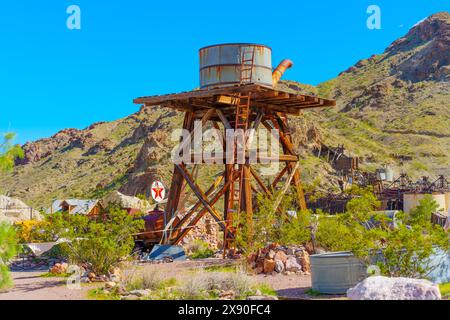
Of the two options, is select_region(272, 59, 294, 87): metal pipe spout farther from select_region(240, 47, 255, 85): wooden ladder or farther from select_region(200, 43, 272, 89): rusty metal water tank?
select_region(240, 47, 255, 85): wooden ladder

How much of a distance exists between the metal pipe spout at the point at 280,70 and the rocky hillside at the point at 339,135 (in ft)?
90.8

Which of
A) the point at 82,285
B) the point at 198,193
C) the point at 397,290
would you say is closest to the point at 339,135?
the point at 198,193

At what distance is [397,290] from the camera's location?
10.1 meters

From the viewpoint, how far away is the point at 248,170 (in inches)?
846

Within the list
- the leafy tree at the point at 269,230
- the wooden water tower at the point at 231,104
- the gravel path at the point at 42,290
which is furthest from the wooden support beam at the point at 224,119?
the gravel path at the point at 42,290

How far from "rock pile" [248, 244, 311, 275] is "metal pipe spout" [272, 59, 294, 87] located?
7472mm

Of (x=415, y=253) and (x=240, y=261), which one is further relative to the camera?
(x=240, y=261)

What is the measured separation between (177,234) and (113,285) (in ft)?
28.8

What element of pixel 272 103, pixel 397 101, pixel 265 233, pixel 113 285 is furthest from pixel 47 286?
pixel 397 101

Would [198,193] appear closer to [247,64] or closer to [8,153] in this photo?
[247,64]

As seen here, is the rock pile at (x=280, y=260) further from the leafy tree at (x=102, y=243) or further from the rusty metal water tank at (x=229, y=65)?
the rusty metal water tank at (x=229, y=65)

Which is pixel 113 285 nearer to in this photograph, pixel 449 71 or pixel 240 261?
pixel 240 261

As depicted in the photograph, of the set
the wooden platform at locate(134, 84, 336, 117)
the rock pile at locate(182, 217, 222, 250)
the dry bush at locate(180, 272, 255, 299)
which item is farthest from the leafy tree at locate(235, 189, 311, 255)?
the rock pile at locate(182, 217, 222, 250)

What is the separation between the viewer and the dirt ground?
42.3ft
